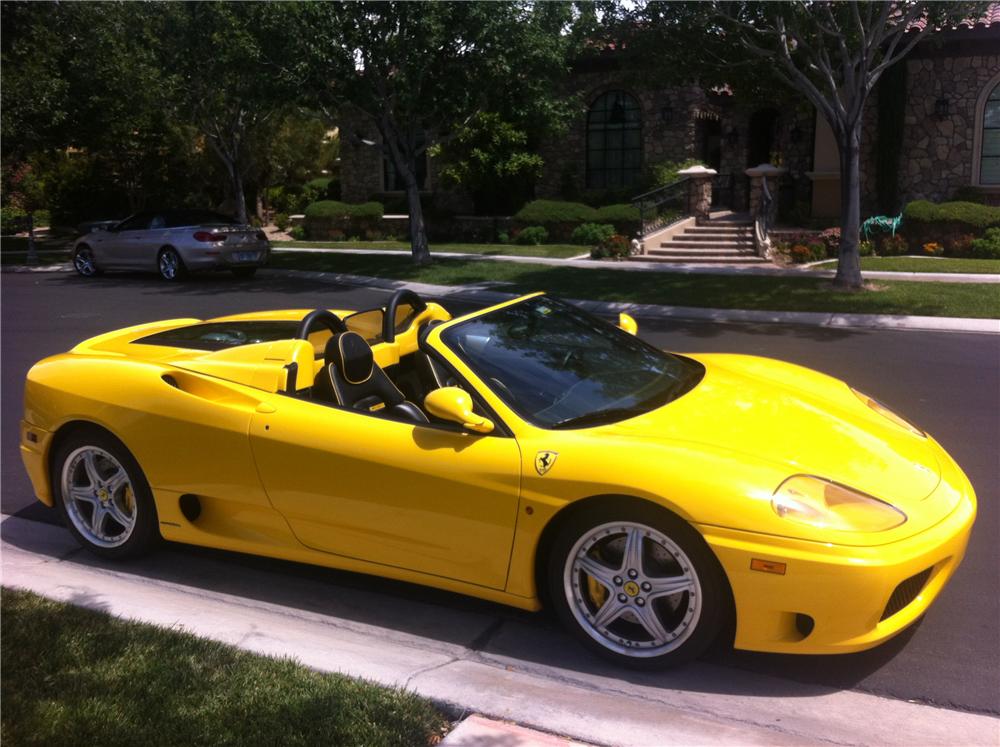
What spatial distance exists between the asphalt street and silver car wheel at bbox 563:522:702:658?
21 centimetres

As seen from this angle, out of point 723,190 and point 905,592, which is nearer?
point 905,592

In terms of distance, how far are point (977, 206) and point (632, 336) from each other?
1764 centimetres

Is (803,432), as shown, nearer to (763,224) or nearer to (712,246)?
(712,246)

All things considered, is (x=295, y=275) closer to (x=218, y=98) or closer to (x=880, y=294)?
(x=218, y=98)

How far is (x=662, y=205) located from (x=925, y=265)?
23.8ft

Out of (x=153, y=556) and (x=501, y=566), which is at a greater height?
(x=501, y=566)

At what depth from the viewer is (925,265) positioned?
57.6 feet

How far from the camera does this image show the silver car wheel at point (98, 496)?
4758 millimetres

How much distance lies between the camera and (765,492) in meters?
3.43

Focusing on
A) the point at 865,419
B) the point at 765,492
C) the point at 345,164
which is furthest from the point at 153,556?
the point at 345,164

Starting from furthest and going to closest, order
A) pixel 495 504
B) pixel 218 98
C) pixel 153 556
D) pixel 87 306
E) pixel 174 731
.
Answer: pixel 218 98 < pixel 87 306 < pixel 153 556 < pixel 495 504 < pixel 174 731

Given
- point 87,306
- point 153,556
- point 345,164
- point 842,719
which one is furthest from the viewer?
point 345,164

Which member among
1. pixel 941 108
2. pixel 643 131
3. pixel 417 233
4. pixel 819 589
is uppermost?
pixel 941 108

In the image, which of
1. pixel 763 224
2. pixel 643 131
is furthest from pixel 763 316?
pixel 643 131
